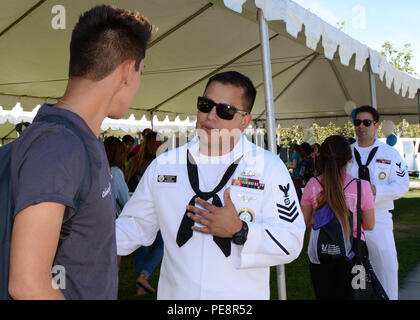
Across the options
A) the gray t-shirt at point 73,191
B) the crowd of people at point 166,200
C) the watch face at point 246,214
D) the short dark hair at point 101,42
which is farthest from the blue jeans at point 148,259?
the short dark hair at point 101,42

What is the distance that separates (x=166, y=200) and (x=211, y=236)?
287 mm

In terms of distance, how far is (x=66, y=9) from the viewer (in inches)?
211

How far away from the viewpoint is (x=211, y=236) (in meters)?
1.93

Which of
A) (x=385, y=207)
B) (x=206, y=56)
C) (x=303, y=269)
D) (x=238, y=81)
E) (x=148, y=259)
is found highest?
(x=206, y=56)

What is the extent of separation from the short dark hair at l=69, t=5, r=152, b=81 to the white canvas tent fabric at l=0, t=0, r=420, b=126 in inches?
67.3

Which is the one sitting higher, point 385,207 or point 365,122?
point 365,122

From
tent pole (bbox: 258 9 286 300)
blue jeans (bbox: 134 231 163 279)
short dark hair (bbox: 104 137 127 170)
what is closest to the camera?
tent pole (bbox: 258 9 286 300)

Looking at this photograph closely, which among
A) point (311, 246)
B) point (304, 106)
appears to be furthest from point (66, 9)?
point (304, 106)

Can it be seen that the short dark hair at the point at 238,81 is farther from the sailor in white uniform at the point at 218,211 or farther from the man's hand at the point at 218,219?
the man's hand at the point at 218,219

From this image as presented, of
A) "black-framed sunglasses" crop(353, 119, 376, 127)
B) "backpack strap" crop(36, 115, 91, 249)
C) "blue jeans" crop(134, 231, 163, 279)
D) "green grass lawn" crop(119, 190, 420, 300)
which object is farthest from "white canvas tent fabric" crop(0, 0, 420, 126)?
"blue jeans" crop(134, 231, 163, 279)

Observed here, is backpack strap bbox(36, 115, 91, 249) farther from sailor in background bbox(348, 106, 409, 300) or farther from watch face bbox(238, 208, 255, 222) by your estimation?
sailor in background bbox(348, 106, 409, 300)

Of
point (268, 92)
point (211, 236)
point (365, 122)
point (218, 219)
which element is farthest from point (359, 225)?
point (218, 219)

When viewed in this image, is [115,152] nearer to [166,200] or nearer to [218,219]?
[166,200]

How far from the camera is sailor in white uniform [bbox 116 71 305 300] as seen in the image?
1.84 meters
